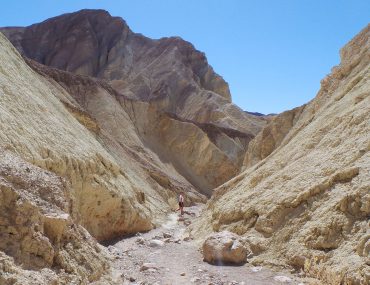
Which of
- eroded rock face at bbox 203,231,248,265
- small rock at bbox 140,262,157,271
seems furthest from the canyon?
small rock at bbox 140,262,157,271

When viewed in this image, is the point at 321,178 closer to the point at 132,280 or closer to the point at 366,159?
the point at 366,159

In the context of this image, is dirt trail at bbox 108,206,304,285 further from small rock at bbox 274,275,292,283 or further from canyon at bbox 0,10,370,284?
canyon at bbox 0,10,370,284

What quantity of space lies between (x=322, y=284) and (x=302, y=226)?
2.05 m

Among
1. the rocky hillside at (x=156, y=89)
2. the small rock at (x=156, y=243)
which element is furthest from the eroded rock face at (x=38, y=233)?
the rocky hillside at (x=156, y=89)

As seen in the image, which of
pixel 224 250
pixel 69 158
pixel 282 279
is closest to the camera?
pixel 282 279

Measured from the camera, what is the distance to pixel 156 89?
242ft

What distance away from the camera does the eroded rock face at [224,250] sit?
30.7 feet

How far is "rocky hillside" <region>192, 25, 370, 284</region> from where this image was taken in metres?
7.77

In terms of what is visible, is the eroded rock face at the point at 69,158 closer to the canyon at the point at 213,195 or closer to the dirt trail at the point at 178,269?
the canyon at the point at 213,195

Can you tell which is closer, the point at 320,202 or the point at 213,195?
the point at 320,202

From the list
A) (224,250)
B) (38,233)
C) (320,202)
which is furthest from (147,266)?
(320,202)

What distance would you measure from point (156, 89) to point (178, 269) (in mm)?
65863

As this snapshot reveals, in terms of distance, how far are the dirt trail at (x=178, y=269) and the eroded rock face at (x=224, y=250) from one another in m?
0.23

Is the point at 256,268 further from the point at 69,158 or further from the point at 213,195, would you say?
the point at 213,195
